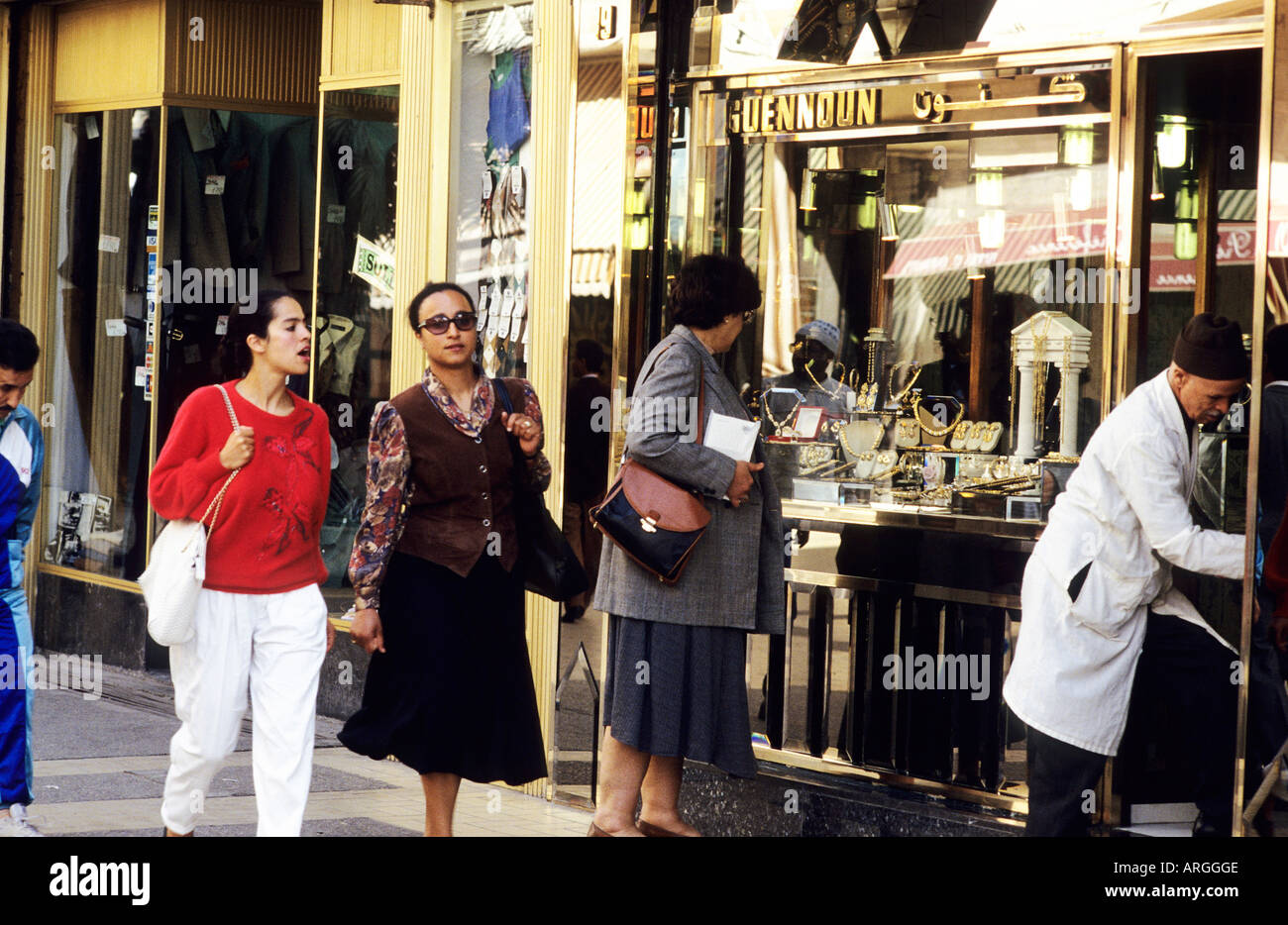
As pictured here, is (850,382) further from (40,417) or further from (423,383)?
(40,417)

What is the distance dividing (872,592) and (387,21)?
3.98 meters

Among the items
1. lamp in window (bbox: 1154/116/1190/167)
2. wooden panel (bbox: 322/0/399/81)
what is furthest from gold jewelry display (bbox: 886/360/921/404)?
wooden panel (bbox: 322/0/399/81)

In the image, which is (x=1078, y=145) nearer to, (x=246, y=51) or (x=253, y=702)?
(x=253, y=702)

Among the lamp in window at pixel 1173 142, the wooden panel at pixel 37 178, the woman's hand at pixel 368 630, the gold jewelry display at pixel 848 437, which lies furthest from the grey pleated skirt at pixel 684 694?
the wooden panel at pixel 37 178

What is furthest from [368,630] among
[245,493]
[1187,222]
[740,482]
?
[1187,222]

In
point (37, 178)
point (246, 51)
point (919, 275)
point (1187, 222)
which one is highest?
point (246, 51)

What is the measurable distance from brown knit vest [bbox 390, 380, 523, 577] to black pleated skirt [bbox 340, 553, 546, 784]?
6cm

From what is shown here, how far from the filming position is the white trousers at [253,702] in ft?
17.0

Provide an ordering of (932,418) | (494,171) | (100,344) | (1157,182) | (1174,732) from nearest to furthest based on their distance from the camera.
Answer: (1174,732) → (1157,182) → (932,418) → (494,171) → (100,344)

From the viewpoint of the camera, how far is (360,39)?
8.56m

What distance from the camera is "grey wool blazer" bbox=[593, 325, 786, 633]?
5352 millimetres

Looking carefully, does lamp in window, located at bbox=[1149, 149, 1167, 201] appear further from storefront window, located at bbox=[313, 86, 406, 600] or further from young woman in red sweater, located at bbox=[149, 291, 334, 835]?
storefront window, located at bbox=[313, 86, 406, 600]

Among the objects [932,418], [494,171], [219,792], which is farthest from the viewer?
[494,171]

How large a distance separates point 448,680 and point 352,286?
12.2ft
